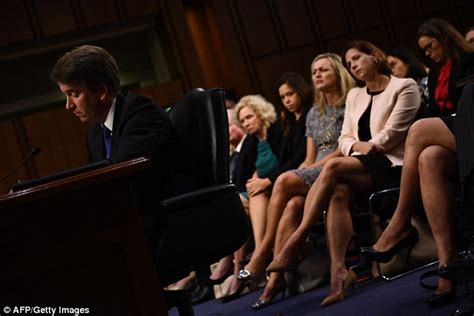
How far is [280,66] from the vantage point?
26.8 ft

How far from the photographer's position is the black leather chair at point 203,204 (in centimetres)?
215

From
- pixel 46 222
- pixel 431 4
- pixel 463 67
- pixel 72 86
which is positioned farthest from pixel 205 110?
pixel 431 4

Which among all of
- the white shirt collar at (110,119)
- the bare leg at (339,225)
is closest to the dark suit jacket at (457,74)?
the bare leg at (339,225)

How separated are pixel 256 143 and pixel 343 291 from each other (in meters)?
1.80

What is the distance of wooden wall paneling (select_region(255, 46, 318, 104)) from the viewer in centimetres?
808

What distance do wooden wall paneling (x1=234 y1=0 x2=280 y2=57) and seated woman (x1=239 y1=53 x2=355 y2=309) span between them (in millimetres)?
3733

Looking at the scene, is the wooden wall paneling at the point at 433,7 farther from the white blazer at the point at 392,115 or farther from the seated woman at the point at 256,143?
the white blazer at the point at 392,115

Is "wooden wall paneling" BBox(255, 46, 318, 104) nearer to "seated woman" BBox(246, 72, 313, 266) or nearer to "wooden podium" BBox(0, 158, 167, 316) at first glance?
"seated woman" BBox(246, 72, 313, 266)

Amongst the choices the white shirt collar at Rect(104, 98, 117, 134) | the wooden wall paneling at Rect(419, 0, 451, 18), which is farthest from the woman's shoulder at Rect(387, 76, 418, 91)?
the wooden wall paneling at Rect(419, 0, 451, 18)

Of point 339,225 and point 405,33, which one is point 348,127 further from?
point 405,33

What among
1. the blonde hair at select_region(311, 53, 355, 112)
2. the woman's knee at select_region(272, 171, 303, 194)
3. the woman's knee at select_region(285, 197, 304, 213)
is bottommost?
the woman's knee at select_region(285, 197, 304, 213)

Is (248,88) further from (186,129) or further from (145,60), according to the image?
(186,129)

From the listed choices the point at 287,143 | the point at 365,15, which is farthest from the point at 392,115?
the point at 365,15

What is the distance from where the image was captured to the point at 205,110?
2.43m
